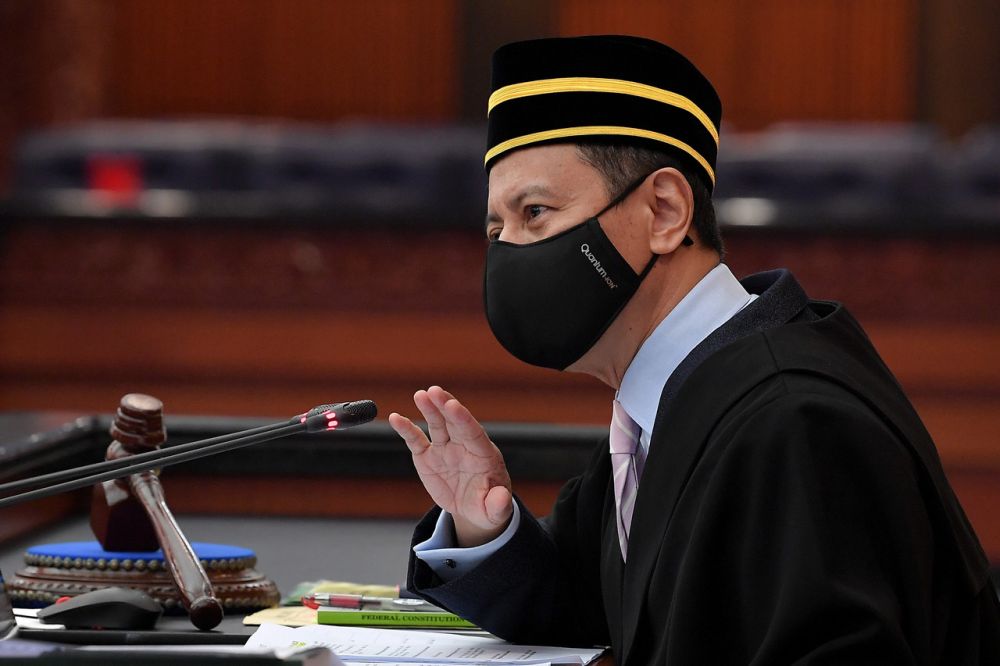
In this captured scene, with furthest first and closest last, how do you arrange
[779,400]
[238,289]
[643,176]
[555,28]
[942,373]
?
1. [555,28]
2. [238,289]
3. [942,373]
4. [643,176]
5. [779,400]

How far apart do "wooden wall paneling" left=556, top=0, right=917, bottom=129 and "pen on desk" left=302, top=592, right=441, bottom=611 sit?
6.49m

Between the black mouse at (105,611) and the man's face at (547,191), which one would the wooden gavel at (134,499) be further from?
the man's face at (547,191)

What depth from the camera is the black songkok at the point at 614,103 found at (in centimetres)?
164

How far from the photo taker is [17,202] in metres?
4.84

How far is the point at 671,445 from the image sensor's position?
1441 mm

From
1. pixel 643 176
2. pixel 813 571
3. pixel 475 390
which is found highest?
pixel 643 176

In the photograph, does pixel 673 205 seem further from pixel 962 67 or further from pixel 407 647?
pixel 962 67

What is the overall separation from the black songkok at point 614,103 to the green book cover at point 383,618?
1.96ft

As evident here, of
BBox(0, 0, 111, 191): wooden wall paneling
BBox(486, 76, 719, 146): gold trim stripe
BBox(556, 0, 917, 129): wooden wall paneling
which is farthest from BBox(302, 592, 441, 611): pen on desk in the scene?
BBox(556, 0, 917, 129): wooden wall paneling

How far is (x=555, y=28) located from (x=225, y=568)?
6298 millimetres

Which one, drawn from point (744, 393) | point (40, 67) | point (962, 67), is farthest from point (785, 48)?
point (744, 393)

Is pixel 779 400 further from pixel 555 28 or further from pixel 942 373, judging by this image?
pixel 555 28

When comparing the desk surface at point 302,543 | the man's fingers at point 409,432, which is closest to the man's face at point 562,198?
the man's fingers at point 409,432

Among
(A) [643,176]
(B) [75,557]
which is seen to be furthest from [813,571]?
(B) [75,557]
